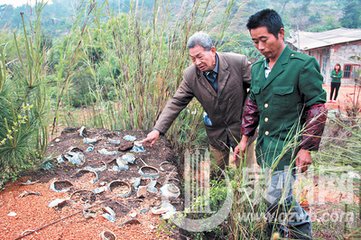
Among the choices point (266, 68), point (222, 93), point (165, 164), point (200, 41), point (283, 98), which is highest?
point (200, 41)

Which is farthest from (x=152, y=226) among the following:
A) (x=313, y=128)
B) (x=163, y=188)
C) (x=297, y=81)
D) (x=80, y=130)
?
(x=80, y=130)

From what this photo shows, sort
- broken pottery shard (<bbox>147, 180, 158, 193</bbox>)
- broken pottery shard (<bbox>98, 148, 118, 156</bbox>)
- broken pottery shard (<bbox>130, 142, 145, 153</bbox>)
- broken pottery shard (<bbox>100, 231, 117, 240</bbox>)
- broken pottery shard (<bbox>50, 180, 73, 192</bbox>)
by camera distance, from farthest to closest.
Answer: broken pottery shard (<bbox>130, 142, 145, 153</bbox>)
broken pottery shard (<bbox>98, 148, 118, 156</bbox>)
broken pottery shard (<bbox>147, 180, 158, 193</bbox>)
broken pottery shard (<bbox>50, 180, 73, 192</bbox>)
broken pottery shard (<bbox>100, 231, 117, 240</bbox>)

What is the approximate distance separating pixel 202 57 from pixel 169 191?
105 cm

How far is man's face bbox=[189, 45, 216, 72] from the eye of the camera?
2760 millimetres

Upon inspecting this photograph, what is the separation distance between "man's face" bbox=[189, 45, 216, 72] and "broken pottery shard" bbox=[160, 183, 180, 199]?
0.96m

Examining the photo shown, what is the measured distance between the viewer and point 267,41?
2107 millimetres

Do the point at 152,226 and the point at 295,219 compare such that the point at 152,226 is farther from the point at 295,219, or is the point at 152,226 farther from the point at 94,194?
the point at 295,219

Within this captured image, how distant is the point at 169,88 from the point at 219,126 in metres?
0.78

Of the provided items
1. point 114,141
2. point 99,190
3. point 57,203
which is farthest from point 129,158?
point 57,203

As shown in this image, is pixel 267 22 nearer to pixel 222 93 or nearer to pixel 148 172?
pixel 222 93

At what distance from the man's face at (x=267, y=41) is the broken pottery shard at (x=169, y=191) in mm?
1132

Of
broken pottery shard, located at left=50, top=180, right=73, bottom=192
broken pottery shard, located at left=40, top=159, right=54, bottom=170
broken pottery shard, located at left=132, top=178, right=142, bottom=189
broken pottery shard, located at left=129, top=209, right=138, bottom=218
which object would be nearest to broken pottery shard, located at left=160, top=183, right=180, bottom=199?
broken pottery shard, located at left=132, top=178, right=142, bottom=189

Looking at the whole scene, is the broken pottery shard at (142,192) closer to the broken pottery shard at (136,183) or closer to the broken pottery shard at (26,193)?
the broken pottery shard at (136,183)

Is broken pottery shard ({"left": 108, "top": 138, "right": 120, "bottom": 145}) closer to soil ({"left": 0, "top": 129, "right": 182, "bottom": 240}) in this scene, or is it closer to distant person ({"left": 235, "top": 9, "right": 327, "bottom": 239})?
soil ({"left": 0, "top": 129, "right": 182, "bottom": 240})
